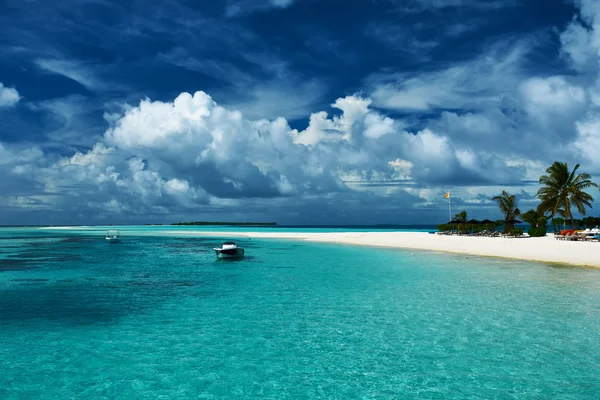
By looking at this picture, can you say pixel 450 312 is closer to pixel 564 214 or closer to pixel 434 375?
pixel 434 375

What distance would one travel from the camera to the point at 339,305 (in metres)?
18.9

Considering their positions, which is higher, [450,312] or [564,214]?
[564,214]

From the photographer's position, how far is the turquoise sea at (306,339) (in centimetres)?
993

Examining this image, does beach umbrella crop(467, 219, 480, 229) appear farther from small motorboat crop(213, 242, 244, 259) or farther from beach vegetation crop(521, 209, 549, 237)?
small motorboat crop(213, 242, 244, 259)

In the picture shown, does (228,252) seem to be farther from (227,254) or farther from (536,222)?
(536,222)

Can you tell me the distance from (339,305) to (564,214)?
54857 millimetres

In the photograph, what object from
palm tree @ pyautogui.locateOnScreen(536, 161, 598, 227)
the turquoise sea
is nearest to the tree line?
palm tree @ pyautogui.locateOnScreen(536, 161, 598, 227)

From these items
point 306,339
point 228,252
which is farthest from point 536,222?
point 306,339

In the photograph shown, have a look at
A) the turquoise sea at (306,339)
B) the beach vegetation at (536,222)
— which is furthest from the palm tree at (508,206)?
the turquoise sea at (306,339)

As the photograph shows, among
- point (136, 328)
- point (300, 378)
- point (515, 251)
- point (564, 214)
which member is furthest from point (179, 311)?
point (564, 214)

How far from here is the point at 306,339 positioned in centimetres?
1360

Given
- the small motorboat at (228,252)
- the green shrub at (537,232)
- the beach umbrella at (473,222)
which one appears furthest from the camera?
the beach umbrella at (473,222)

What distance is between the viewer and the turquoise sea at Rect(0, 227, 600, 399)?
9.93m

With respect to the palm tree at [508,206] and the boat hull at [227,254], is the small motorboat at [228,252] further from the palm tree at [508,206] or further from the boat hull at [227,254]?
the palm tree at [508,206]
